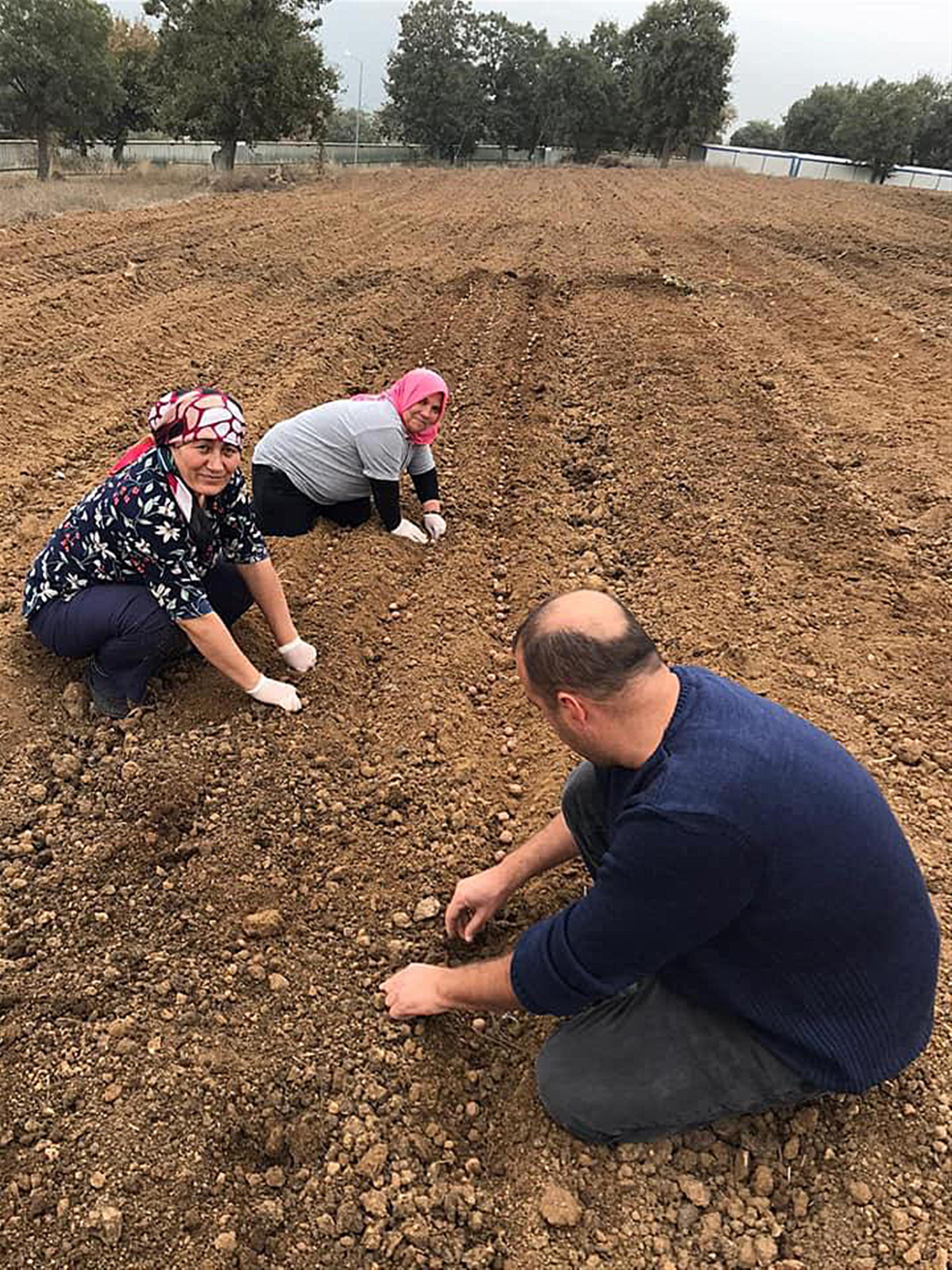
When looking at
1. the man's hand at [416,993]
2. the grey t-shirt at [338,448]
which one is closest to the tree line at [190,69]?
the grey t-shirt at [338,448]

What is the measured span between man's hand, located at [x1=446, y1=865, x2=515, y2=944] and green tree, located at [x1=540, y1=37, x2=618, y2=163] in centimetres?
5716

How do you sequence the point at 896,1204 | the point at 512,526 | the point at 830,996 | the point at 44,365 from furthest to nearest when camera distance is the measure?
the point at 44,365, the point at 512,526, the point at 896,1204, the point at 830,996

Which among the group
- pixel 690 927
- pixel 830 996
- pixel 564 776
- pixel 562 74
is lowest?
pixel 564 776

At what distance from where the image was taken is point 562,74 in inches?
2072

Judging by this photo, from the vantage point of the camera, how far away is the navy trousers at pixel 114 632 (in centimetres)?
321

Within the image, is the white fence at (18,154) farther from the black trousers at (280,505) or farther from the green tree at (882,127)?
the green tree at (882,127)

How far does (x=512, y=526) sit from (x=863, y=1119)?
3.50 m

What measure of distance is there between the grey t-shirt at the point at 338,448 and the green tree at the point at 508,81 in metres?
58.6

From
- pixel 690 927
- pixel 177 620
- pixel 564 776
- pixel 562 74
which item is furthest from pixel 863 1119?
pixel 562 74

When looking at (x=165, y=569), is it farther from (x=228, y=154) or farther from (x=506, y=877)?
(x=228, y=154)

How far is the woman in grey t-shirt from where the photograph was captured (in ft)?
14.3

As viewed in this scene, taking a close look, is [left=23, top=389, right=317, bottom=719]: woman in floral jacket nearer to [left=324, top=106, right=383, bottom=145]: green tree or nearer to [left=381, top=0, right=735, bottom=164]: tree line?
[left=381, top=0, right=735, bottom=164]: tree line

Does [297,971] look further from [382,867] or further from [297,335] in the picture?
[297,335]

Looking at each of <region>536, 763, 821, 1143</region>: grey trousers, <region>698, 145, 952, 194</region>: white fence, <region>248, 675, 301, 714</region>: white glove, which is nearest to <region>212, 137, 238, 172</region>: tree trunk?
<region>698, 145, 952, 194</region>: white fence
